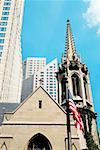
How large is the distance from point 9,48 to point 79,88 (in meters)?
46.8

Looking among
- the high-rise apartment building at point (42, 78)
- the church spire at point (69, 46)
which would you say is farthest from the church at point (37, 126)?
the high-rise apartment building at point (42, 78)

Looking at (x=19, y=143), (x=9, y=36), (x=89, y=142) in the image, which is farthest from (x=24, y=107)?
(x=9, y=36)

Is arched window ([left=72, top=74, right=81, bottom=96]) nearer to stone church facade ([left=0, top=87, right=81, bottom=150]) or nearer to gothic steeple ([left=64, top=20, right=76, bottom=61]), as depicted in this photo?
gothic steeple ([left=64, top=20, right=76, bottom=61])

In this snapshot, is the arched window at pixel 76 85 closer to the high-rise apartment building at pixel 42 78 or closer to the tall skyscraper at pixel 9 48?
the tall skyscraper at pixel 9 48

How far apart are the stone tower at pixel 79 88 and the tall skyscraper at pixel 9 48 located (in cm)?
3064

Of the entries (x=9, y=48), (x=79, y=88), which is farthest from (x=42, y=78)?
(x=79, y=88)

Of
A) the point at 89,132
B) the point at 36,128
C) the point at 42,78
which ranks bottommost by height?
the point at 36,128

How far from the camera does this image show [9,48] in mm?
83250

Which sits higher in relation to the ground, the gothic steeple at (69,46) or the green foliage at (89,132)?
the gothic steeple at (69,46)

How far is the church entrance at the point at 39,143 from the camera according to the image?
19.2 m

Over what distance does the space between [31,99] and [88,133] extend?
696 inches

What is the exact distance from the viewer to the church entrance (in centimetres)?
1923

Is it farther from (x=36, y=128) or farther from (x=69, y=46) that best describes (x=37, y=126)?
(x=69, y=46)

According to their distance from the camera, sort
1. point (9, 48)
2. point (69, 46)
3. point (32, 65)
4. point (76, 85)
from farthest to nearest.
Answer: point (32, 65) → point (9, 48) → point (69, 46) → point (76, 85)
